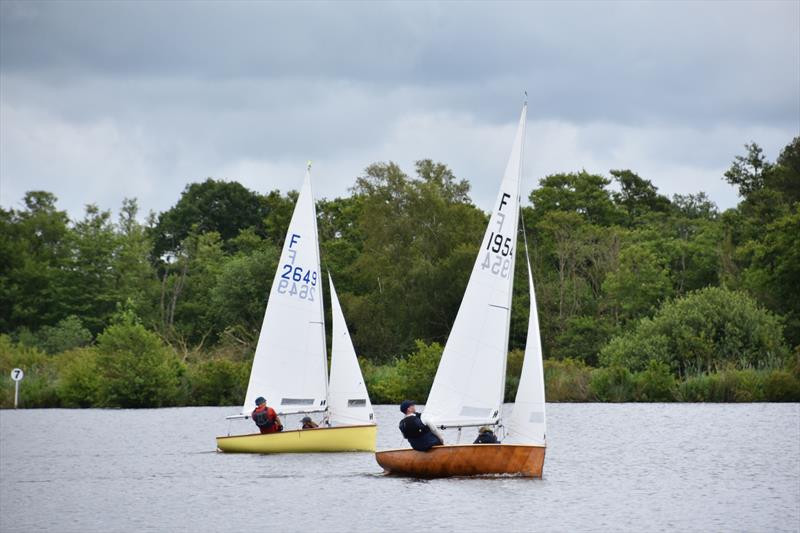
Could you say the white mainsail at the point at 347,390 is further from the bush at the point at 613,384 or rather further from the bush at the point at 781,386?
the bush at the point at 781,386

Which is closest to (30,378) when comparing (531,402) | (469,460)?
(469,460)

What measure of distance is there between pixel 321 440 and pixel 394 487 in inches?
224

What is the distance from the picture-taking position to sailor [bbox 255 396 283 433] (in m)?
34.4

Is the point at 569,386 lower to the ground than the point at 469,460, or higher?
higher

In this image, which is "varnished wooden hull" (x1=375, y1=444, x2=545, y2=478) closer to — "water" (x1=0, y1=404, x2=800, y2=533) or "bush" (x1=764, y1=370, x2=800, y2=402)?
"water" (x1=0, y1=404, x2=800, y2=533)

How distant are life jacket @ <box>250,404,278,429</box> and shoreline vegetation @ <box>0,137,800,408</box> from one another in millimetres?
23669

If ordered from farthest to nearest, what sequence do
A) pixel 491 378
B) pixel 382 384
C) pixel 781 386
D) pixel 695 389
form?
pixel 382 384 < pixel 695 389 < pixel 781 386 < pixel 491 378

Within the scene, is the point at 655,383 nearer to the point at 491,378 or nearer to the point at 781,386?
the point at 781,386

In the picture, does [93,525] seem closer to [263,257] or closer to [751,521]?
[751,521]

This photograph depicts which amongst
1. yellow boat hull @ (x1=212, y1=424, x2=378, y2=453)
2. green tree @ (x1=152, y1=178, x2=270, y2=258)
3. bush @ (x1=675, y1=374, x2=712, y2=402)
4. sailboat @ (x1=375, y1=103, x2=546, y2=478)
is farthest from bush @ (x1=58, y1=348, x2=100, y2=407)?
green tree @ (x1=152, y1=178, x2=270, y2=258)

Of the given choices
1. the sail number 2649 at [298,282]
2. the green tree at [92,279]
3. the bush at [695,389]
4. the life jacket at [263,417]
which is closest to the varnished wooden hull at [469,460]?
the life jacket at [263,417]

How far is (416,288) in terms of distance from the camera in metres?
78.4

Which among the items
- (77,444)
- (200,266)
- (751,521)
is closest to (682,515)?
(751,521)

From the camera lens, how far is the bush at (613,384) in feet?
185
